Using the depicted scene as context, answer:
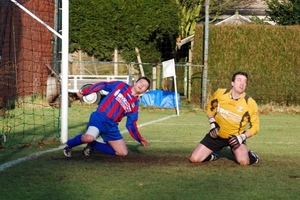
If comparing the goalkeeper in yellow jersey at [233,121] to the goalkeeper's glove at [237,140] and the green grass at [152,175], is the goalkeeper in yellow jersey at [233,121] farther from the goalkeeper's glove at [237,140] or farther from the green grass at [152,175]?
the green grass at [152,175]

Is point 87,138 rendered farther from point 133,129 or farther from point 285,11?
point 285,11

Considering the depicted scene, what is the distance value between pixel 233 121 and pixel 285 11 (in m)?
21.7

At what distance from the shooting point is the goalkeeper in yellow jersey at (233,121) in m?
10.2

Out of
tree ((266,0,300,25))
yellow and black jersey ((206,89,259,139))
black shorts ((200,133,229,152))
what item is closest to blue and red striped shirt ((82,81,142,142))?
black shorts ((200,133,229,152))

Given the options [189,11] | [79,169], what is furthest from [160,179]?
[189,11]

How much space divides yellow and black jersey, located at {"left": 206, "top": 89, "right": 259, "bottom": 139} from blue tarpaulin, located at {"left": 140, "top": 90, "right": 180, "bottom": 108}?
13.4 metres

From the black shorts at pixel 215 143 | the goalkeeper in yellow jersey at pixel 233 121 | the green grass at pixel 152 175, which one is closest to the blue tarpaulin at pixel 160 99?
the green grass at pixel 152 175

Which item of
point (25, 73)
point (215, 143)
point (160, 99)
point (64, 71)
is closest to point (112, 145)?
point (215, 143)

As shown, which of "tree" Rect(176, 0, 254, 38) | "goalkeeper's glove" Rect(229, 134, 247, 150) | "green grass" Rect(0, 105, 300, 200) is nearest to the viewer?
"green grass" Rect(0, 105, 300, 200)

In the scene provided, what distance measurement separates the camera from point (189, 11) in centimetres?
3391

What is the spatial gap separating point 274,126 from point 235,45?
8285 millimetres

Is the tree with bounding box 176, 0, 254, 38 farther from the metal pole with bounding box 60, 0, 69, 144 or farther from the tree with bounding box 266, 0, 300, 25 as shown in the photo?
the metal pole with bounding box 60, 0, 69, 144

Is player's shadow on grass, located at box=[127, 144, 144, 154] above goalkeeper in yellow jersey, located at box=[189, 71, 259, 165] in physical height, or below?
below

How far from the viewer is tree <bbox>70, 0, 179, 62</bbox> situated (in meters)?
27.5
